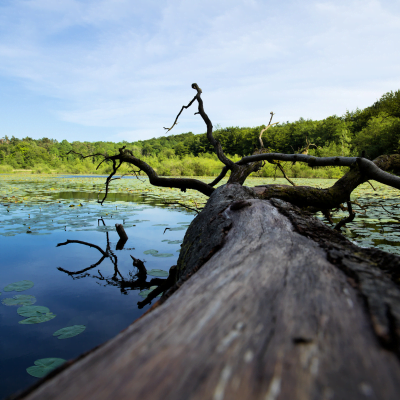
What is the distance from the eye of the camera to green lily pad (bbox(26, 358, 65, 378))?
1.09 m

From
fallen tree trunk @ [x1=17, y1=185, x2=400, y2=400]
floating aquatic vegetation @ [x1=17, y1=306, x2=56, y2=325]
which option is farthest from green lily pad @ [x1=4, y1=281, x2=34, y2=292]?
fallen tree trunk @ [x1=17, y1=185, x2=400, y2=400]

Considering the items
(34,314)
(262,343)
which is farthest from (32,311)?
(262,343)

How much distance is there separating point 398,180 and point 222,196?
1242 mm

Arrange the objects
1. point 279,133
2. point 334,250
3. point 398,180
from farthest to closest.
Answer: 1. point 279,133
2. point 398,180
3. point 334,250

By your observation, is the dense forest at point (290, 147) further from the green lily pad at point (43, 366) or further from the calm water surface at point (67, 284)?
the green lily pad at point (43, 366)

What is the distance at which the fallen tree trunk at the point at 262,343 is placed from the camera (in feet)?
1.02

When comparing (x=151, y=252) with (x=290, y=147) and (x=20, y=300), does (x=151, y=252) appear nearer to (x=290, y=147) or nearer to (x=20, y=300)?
(x=20, y=300)

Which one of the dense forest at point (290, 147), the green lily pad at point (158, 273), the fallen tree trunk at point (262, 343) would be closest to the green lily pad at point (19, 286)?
the green lily pad at point (158, 273)

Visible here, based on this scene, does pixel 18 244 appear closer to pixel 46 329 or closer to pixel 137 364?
pixel 46 329

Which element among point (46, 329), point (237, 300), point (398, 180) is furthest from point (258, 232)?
point (398, 180)

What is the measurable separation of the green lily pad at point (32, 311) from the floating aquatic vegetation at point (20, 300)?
0.08 metres

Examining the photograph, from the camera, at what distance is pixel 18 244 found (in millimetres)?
2951

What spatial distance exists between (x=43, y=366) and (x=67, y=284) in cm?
96

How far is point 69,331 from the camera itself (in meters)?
1.40
